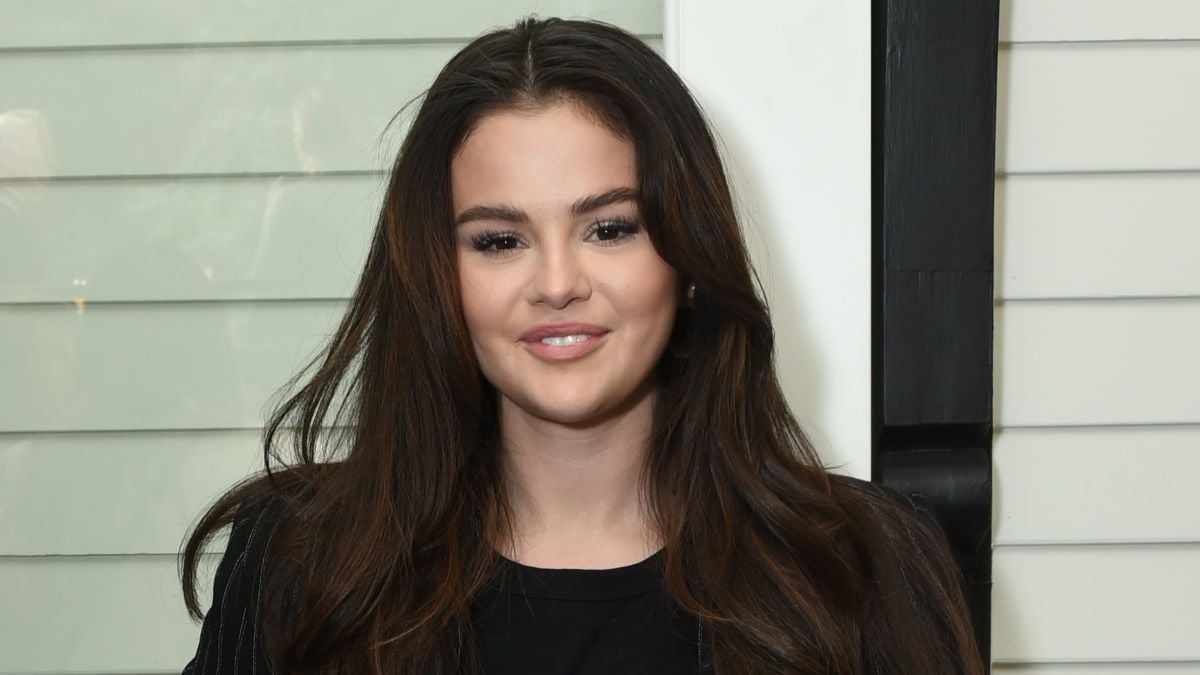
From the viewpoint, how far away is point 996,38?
5.65ft

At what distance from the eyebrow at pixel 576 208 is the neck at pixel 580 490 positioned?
0.25 meters

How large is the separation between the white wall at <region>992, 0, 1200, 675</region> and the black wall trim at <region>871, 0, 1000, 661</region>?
0.16 m

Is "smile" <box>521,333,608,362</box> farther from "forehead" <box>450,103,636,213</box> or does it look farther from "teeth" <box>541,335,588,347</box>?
"forehead" <box>450,103,636,213</box>

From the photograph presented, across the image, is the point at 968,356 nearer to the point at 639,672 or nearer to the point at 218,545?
the point at 639,672

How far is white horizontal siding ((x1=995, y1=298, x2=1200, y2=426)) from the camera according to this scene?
6.27 feet

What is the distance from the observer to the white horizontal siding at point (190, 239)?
5.73ft

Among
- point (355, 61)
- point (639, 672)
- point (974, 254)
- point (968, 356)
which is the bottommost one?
point (639, 672)

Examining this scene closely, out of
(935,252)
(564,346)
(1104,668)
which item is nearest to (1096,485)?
(1104,668)

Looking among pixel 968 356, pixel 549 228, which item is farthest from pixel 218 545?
pixel 968 356

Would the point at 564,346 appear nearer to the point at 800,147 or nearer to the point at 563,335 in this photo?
the point at 563,335

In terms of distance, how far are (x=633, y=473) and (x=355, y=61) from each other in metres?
0.63

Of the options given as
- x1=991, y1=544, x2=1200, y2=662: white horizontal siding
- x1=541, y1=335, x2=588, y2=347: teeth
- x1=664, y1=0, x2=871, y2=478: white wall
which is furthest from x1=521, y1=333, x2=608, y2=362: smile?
x1=991, y1=544, x2=1200, y2=662: white horizontal siding

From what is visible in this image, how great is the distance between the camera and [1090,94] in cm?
189

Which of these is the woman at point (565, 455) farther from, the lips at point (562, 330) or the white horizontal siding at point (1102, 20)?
the white horizontal siding at point (1102, 20)
